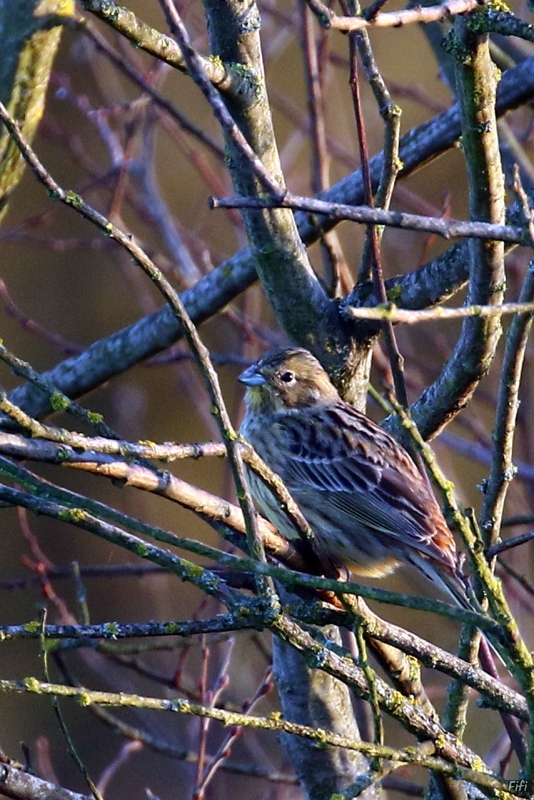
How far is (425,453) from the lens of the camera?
1.80 meters

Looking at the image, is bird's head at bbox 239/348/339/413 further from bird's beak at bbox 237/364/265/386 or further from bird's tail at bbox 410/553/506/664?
bird's tail at bbox 410/553/506/664

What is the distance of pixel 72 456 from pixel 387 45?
6880 millimetres

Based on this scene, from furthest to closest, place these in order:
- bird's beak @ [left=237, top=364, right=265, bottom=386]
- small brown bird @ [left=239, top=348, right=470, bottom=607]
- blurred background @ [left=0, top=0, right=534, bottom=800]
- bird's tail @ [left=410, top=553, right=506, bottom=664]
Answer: blurred background @ [left=0, top=0, right=534, bottom=800], bird's beak @ [left=237, top=364, right=265, bottom=386], small brown bird @ [left=239, top=348, right=470, bottom=607], bird's tail @ [left=410, top=553, right=506, bottom=664]

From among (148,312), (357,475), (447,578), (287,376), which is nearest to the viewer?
(447,578)

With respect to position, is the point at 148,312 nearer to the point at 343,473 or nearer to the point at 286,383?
the point at 286,383

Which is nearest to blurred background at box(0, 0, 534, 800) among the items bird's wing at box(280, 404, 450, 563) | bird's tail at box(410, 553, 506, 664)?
bird's wing at box(280, 404, 450, 563)

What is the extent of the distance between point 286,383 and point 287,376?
4 centimetres

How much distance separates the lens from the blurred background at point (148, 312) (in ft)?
22.4

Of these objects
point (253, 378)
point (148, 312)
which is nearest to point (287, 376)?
point (253, 378)

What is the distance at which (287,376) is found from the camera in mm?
4625

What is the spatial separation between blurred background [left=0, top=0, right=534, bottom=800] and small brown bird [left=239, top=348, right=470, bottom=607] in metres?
1.78

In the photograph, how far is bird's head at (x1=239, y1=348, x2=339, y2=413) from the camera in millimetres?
4402

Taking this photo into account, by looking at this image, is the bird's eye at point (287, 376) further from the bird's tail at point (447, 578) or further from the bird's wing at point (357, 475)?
the bird's tail at point (447, 578)

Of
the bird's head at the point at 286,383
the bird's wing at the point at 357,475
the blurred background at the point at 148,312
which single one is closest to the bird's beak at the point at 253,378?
the bird's head at the point at 286,383
